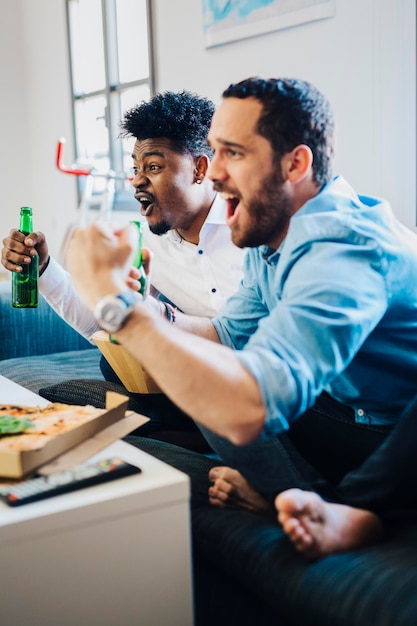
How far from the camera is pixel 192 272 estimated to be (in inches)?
77.4

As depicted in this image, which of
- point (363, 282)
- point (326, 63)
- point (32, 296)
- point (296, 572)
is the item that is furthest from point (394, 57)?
point (296, 572)

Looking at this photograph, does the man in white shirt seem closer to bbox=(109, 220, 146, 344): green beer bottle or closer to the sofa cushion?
the sofa cushion

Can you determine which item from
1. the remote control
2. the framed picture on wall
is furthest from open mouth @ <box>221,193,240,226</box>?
the framed picture on wall

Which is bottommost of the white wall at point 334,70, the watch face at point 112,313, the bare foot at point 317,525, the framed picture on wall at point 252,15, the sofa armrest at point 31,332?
the bare foot at point 317,525

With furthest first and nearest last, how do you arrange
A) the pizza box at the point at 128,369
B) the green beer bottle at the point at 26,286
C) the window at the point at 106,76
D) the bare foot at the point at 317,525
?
the window at the point at 106,76 < the green beer bottle at the point at 26,286 < the pizza box at the point at 128,369 < the bare foot at the point at 317,525

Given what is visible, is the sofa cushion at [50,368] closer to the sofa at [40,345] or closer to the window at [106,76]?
the sofa at [40,345]

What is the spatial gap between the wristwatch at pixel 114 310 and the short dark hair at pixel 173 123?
1073 millimetres

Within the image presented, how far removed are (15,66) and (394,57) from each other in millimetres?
3677

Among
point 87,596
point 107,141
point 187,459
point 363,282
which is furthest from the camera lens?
point 107,141

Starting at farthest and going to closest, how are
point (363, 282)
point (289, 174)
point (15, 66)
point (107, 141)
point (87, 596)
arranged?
point (15, 66), point (107, 141), point (289, 174), point (363, 282), point (87, 596)

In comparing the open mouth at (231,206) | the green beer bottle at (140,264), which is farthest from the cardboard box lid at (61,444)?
the open mouth at (231,206)

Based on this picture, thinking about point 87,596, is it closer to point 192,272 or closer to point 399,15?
point 192,272

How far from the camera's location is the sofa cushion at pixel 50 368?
76.1 inches

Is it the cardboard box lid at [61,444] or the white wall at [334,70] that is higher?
the white wall at [334,70]
